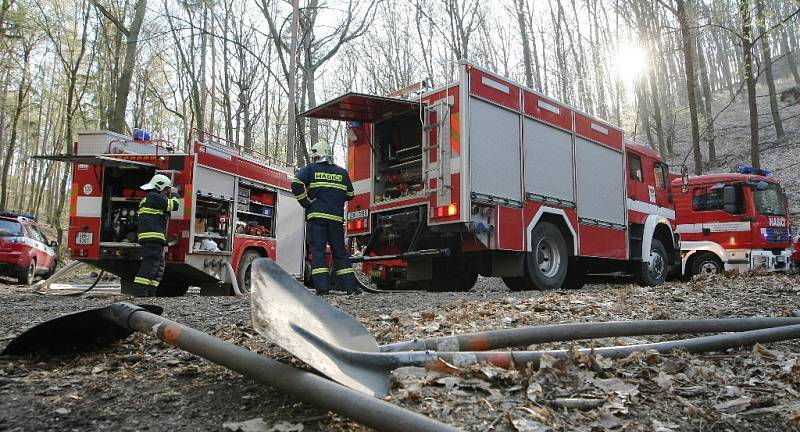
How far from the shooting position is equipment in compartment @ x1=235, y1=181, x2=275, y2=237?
10078 millimetres

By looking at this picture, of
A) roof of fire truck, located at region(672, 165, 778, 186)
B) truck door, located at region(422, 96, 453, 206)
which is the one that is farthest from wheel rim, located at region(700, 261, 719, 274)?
truck door, located at region(422, 96, 453, 206)

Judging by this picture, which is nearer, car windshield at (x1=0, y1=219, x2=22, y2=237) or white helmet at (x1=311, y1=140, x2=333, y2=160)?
white helmet at (x1=311, y1=140, x2=333, y2=160)

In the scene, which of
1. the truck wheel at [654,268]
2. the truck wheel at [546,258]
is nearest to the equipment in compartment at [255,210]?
the truck wheel at [546,258]

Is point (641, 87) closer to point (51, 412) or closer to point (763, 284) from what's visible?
point (763, 284)

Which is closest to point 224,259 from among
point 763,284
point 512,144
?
point 512,144

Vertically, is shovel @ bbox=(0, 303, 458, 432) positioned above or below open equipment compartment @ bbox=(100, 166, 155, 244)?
below

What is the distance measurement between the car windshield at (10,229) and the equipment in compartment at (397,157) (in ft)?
33.1

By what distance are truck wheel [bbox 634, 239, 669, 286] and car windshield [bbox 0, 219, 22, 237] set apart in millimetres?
13999

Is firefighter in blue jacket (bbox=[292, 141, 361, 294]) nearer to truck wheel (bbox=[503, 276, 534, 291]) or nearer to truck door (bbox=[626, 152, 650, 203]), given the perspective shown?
truck wheel (bbox=[503, 276, 534, 291])

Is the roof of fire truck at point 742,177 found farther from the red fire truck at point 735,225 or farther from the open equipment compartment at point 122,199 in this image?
the open equipment compartment at point 122,199

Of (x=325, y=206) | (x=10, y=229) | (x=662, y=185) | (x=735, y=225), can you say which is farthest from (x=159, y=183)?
(x=735, y=225)

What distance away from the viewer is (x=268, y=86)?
30141 millimetres

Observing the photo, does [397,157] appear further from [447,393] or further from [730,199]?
[730,199]

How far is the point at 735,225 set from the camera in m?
12.4
